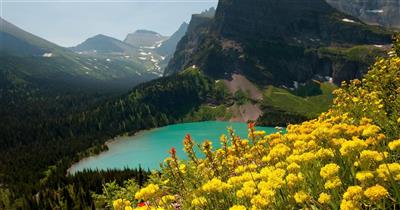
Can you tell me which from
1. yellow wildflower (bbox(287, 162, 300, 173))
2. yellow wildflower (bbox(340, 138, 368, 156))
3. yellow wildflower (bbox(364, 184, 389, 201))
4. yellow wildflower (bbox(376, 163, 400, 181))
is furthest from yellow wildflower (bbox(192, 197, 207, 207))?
yellow wildflower (bbox(364, 184, 389, 201))

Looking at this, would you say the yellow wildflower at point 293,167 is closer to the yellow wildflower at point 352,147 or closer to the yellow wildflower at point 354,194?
the yellow wildflower at point 352,147

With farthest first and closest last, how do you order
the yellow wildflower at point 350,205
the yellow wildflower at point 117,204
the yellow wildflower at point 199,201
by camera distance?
the yellow wildflower at point 117,204
the yellow wildflower at point 199,201
the yellow wildflower at point 350,205

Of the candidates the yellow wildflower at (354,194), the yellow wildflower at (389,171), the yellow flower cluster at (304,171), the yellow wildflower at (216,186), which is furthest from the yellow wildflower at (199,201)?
the yellow wildflower at (389,171)

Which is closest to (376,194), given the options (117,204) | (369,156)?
(369,156)

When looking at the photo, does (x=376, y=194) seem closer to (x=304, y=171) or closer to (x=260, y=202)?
(x=260, y=202)

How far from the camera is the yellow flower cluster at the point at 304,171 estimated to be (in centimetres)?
773

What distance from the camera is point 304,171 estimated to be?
9672 mm

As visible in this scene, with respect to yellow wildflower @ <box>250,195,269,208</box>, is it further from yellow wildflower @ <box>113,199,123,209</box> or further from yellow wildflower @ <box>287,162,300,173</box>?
yellow wildflower @ <box>113,199,123,209</box>

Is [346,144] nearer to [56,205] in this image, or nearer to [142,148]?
[56,205]

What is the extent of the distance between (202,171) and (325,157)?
14.2 feet

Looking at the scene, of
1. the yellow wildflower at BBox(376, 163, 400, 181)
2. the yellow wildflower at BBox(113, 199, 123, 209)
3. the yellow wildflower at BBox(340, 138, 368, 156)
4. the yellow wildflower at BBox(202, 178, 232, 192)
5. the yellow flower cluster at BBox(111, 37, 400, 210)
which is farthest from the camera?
the yellow wildflower at BBox(113, 199, 123, 209)

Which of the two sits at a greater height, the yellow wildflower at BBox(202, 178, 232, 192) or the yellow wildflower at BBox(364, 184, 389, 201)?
the yellow wildflower at BBox(364, 184, 389, 201)

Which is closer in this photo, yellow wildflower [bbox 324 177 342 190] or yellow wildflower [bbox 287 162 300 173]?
yellow wildflower [bbox 324 177 342 190]

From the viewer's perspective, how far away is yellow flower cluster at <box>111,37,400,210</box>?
7.73 m
